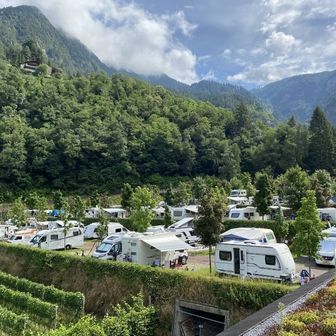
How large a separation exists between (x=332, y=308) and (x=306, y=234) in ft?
34.2

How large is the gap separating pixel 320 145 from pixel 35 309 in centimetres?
6002

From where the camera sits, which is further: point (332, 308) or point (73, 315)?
point (73, 315)

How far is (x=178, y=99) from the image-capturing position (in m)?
108

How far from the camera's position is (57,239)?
27922 mm

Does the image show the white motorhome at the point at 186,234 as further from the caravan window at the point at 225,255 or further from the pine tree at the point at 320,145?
the pine tree at the point at 320,145

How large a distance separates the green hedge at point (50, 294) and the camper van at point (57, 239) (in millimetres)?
7238

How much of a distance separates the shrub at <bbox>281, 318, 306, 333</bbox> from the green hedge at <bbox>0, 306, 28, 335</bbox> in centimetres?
1101

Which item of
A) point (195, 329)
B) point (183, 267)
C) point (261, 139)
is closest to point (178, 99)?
point (261, 139)

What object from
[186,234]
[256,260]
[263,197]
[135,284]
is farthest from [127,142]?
[135,284]

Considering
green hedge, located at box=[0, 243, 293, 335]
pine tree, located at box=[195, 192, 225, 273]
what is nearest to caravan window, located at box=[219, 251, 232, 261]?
pine tree, located at box=[195, 192, 225, 273]

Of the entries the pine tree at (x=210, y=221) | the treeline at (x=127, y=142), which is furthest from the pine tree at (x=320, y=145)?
the pine tree at (x=210, y=221)

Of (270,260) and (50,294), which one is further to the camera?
(50,294)

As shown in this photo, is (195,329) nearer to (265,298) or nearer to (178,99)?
(265,298)

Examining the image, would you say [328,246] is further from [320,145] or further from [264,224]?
[320,145]
